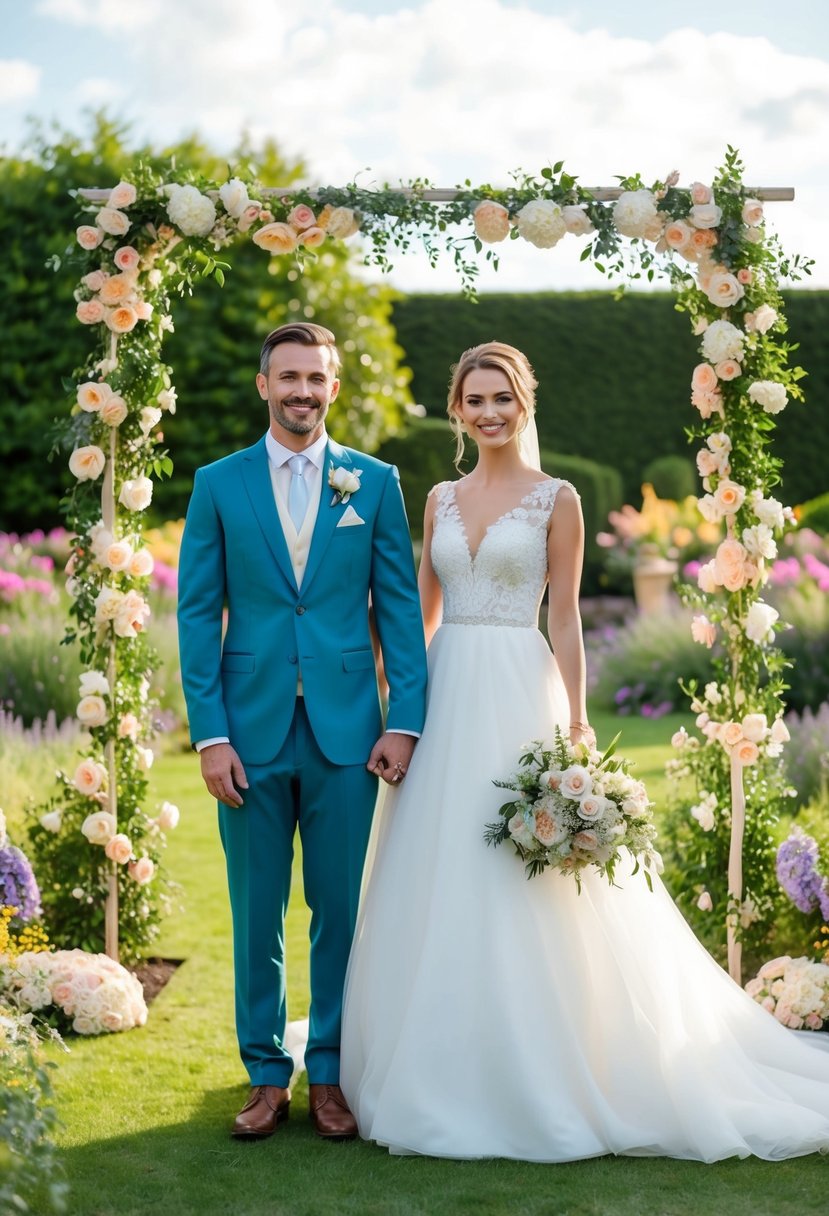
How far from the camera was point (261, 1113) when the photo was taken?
11.3ft

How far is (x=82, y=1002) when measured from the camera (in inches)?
171

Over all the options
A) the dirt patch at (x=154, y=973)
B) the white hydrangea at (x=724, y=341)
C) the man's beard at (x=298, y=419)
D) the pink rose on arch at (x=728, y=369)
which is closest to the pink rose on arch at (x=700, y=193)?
the white hydrangea at (x=724, y=341)

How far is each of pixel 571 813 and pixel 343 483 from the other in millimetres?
1022

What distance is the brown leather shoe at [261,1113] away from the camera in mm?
3424

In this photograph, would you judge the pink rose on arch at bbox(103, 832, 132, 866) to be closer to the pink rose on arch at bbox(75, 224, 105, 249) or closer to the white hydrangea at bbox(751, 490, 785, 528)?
the pink rose on arch at bbox(75, 224, 105, 249)

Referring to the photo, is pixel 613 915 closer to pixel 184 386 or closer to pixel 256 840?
pixel 256 840

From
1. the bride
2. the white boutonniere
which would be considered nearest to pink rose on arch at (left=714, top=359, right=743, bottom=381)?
the bride

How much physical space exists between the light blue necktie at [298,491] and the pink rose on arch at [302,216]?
50.8 inches

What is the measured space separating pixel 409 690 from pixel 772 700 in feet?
5.21

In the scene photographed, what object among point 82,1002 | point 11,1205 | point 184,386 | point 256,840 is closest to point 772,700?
point 256,840

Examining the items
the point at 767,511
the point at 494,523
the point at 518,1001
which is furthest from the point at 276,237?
the point at 518,1001

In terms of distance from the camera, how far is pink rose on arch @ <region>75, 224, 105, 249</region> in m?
4.45

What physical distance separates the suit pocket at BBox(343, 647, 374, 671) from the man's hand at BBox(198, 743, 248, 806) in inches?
14.5

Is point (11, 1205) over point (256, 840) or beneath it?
beneath
